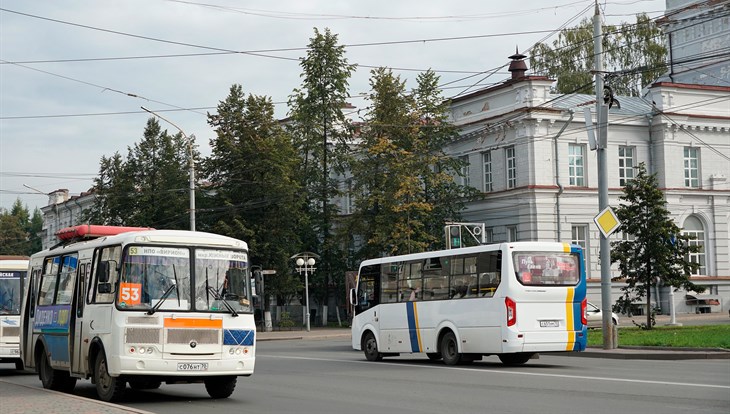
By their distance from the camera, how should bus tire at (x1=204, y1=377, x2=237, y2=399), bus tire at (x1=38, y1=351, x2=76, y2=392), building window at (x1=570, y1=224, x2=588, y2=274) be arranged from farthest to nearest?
1. building window at (x1=570, y1=224, x2=588, y2=274)
2. bus tire at (x1=38, y1=351, x2=76, y2=392)
3. bus tire at (x1=204, y1=377, x2=237, y2=399)

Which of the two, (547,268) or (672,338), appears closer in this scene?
(547,268)


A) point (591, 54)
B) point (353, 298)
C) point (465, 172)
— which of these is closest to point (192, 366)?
point (353, 298)

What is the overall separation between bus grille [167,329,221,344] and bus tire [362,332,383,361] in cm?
1193

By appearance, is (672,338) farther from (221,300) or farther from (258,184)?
(258,184)

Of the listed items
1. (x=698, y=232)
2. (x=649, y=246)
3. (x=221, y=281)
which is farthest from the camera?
(x=698, y=232)

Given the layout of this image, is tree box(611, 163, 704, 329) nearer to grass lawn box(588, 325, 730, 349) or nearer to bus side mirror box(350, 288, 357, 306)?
grass lawn box(588, 325, 730, 349)

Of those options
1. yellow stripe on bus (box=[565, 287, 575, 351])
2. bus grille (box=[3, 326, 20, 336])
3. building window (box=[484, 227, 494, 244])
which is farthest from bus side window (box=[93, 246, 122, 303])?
building window (box=[484, 227, 494, 244])

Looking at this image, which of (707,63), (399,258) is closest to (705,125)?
(707,63)

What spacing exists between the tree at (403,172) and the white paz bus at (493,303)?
27.0 m

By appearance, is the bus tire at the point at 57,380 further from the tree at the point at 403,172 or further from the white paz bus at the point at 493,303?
the tree at the point at 403,172

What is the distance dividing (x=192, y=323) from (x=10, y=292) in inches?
414

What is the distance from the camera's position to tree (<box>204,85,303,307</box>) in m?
56.4

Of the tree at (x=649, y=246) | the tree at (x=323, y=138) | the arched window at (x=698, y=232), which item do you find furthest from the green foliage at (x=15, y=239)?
the tree at (x=649, y=246)

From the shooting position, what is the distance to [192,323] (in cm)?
1577
